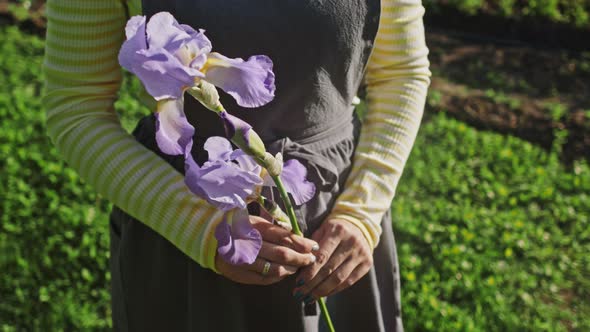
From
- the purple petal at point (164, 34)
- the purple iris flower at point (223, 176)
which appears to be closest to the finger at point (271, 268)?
the purple iris flower at point (223, 176)

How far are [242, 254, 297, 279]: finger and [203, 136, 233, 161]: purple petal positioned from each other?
0.32 metres

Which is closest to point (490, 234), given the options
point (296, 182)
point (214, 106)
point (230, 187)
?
point (296, 182)

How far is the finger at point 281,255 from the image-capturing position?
129 centimetres

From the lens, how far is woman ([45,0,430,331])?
1354mm

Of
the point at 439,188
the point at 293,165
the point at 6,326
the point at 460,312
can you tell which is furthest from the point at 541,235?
the point at 293,165

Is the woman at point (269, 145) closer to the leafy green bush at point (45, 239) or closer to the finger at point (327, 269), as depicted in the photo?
the finger at point (327, 269)

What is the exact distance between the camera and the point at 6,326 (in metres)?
2.99

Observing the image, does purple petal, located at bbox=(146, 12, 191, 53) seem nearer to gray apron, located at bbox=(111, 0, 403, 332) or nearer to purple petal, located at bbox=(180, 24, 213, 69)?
purple petal, located at bbox=(180, 24, 213, 69)

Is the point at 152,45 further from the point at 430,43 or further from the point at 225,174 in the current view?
the point at 430,43

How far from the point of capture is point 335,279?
140cm

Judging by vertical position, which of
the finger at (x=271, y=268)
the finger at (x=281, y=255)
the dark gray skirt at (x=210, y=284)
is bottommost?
the dark gray skirt at (x=210, y=284)

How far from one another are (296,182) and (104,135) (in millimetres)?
489

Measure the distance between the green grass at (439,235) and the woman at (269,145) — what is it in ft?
5.36

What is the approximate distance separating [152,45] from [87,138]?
57cm
